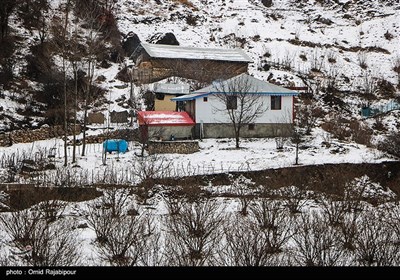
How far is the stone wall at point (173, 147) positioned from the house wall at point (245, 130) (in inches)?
142

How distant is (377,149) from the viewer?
22.9 metres

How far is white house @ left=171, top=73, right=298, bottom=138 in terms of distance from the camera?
27.0 meters

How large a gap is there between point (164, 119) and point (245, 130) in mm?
5976

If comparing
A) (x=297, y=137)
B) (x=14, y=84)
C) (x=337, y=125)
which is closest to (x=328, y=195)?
(x=297, y=137)

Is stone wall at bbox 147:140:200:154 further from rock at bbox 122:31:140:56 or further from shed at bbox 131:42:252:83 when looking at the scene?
rock at bbox 122:31:140:56

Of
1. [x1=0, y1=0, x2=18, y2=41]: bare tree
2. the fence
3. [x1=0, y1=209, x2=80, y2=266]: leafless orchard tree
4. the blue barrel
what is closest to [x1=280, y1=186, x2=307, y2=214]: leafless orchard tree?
[x1=0, y1=209, x2=80, y2=266]: leafless orchard tree

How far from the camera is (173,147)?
23.1m

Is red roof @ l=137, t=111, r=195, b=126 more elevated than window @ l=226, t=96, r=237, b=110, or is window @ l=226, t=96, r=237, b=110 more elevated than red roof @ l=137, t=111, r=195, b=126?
window @ l=226, t=96, r=237, b=110

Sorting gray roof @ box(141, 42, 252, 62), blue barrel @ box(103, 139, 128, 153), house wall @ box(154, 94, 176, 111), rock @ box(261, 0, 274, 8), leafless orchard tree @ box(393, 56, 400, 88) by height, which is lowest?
blue barrel @ box(103, 139, 128, 153)

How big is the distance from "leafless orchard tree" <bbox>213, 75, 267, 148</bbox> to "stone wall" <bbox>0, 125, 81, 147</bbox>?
11.1 metres

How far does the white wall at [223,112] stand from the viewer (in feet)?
88.8

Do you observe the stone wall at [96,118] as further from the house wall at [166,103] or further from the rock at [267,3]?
the rock at [267,3]

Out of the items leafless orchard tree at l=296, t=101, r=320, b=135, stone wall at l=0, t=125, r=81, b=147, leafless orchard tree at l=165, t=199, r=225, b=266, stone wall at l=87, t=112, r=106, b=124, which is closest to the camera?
leafless orchard tree at l=165, t=199, r=225, b=266

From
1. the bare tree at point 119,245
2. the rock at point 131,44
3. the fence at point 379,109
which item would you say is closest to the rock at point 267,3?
the rock at point 131,44
